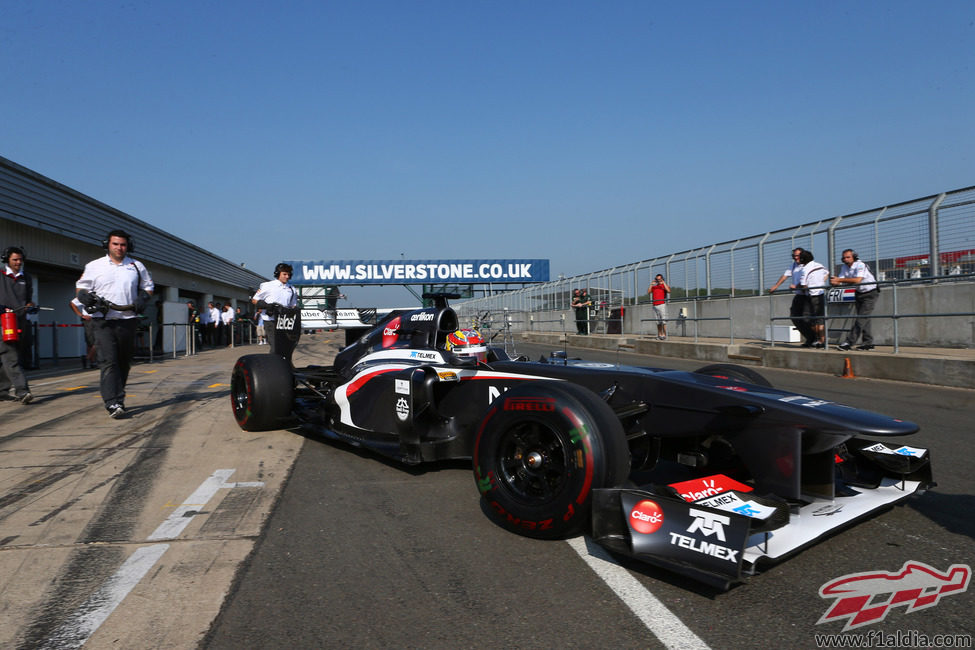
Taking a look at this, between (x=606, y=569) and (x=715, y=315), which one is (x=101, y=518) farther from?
(x=715, y=315)

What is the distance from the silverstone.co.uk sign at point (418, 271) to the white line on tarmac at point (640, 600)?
33.8 metres

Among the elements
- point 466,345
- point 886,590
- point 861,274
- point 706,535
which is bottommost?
point 886,590

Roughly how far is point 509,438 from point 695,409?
0.85 metres

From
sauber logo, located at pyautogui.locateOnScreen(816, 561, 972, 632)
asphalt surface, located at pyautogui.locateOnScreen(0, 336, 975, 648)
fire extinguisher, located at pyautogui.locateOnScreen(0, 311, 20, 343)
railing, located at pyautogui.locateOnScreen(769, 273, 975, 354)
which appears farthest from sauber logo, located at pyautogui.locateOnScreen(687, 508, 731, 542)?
fire extinguisher, located at pyautogui.locateOnScreen(0, 311, 20, 343)

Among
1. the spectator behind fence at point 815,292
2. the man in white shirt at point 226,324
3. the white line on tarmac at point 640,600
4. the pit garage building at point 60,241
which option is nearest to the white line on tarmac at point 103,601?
the white line on tarmac at point 640,600

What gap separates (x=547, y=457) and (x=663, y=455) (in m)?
0.73

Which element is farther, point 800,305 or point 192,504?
point 800,305

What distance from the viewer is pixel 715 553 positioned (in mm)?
2117

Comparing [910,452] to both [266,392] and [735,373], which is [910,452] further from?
[266,392]

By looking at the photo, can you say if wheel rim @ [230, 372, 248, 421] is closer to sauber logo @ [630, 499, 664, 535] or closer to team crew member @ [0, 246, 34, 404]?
team crew member @ [0, 246, 34, 404]

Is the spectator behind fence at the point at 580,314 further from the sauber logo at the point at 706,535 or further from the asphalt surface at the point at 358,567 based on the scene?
the sauber logo at the point at 706,535

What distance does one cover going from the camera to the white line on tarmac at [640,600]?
1.92 meters

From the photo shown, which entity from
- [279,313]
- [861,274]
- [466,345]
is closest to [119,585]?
[466,345]

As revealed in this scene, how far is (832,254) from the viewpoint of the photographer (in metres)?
12.1
